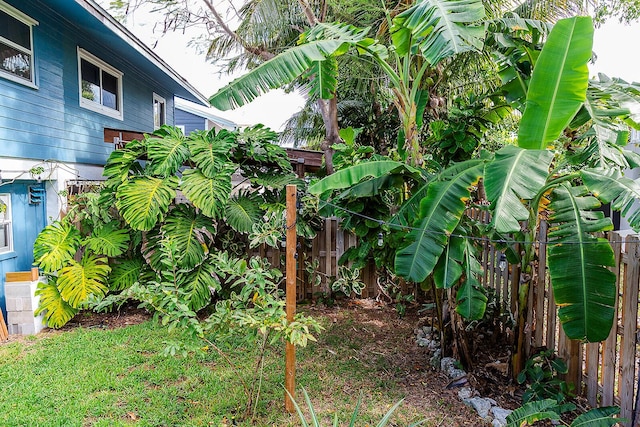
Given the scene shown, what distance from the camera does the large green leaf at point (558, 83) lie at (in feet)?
8.44

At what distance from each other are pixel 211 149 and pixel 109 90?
14.2ft

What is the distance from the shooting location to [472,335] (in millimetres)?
4090

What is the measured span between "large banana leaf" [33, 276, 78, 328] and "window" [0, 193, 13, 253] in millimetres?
817

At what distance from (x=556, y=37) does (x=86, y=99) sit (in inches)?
298

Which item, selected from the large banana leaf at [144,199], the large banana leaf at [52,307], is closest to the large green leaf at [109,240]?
the large banana leaf at [144,199]

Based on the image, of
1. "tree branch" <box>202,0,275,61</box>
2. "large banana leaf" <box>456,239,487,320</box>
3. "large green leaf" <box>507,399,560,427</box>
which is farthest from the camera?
"tree branch" <box>202,0,275,61</box>

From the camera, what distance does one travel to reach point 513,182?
7.61 feet

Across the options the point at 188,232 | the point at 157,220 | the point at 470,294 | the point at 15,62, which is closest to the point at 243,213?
the point at 188,232

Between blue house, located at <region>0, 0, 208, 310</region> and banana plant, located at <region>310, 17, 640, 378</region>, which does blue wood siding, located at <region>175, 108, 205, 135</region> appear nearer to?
blue house, located at <region>0, 0, 208, 310</region>

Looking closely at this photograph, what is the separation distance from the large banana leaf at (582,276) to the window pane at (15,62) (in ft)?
22.3

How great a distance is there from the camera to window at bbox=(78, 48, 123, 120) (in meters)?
7.21

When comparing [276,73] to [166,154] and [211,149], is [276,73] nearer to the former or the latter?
[211,149]

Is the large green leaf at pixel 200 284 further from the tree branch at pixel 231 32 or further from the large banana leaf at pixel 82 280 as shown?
the tree branch at pixel 231 32

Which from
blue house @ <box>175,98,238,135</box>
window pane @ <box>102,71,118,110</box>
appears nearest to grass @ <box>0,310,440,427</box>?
window pane @ <box>102,71,118,110</box>
